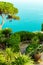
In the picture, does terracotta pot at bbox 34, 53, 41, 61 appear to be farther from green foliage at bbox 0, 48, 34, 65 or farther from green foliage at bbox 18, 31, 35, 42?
green foliage at bbox 18, 31, 35, 42

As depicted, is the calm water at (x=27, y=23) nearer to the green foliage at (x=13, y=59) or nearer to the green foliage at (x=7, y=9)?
the green foliage at (x=7, y=9)

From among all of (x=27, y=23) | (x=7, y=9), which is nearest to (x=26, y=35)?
(x=7, y=9)

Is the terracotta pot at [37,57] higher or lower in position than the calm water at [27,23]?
higher

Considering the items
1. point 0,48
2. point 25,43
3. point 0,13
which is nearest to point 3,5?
point 0,13

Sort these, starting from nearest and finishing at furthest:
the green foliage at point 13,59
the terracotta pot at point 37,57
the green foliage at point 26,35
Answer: the green foliage at point 13,59 → the terracotta pot at point 37,57 → the green foliage at point 26,35

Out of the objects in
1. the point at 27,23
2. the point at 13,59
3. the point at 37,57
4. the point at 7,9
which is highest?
the point at 7,9

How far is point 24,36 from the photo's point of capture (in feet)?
48.2

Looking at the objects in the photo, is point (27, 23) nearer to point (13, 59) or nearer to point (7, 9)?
point (7, 9)

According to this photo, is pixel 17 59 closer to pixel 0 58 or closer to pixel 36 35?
pixel 0 58

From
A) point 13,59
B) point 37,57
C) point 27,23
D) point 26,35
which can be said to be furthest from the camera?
point 27,23

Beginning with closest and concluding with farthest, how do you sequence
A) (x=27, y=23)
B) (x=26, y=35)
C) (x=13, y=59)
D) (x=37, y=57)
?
(x=13, y=59) → (x=37, y=57) → (x=26, y=35) → (x=27, y=23)

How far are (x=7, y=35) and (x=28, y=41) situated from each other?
4.24 ft

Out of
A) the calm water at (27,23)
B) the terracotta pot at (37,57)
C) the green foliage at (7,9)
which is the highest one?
the green foliage at (7,9)

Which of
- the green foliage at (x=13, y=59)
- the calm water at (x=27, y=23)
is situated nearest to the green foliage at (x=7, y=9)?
the calm water at (x=27, y=23)
